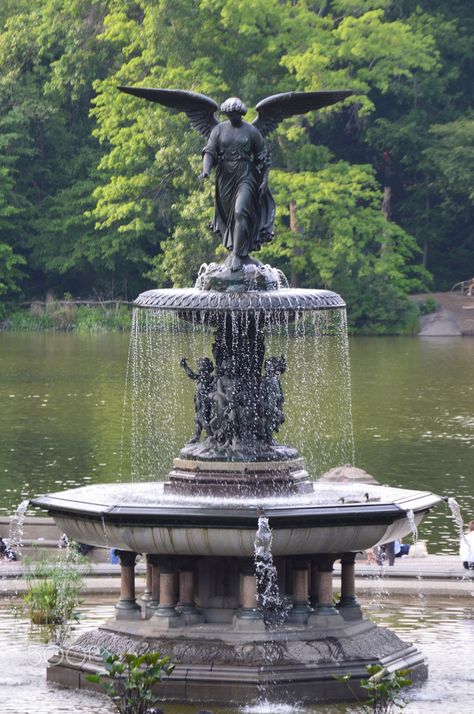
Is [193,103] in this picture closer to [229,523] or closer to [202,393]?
[202,393]

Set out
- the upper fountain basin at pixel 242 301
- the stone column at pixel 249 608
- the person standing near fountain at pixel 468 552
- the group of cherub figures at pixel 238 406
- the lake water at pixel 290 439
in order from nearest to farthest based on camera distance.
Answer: the stone column at pixel 249 608, the lake water at pixel 290 439, the upper fountain basin at pixel 242 301, the group of cherub figures at pixel 238 406, the person standing near fountain at pixel 468 552

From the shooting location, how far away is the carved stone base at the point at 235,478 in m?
20.2

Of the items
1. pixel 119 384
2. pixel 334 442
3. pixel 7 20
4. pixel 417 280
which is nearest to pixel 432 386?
pixel 119 384

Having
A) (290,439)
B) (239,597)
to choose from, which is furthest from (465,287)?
(239,597)

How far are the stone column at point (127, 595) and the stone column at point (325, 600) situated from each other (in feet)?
5.11

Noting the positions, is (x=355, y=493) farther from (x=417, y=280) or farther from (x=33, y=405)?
(x=417, y=280)

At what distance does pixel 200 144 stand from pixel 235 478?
5102 centimetres

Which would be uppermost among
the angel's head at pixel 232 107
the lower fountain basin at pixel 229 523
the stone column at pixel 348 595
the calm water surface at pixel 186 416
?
the angel's head at pixel 232 107

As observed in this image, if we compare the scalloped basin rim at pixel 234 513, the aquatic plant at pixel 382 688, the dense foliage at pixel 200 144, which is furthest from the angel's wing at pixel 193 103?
the dense foliage at pixel 200 144

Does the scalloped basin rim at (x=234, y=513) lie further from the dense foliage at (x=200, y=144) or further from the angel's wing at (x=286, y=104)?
the dense foliage at (x=200, y=144)

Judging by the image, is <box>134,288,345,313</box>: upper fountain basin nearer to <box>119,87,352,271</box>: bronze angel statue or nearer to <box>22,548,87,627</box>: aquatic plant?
<box>119,87,352,271</box>: bronze angel statue

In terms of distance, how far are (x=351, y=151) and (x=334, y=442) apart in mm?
37842

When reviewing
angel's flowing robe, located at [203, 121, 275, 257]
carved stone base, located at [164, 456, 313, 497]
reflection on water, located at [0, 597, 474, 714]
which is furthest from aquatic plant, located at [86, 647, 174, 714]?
angel's flowing robe, located at [203, 121, 275, 257]

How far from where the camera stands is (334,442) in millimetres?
41406
